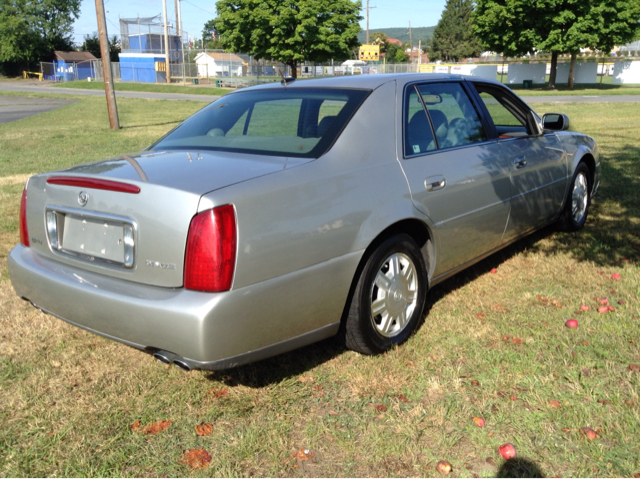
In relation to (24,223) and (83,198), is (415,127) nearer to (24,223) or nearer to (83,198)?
(83,198)

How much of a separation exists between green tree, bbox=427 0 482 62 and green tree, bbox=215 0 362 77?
58041mm

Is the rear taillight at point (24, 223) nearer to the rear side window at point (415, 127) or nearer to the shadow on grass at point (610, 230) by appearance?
the rear side window at point (415, 127)

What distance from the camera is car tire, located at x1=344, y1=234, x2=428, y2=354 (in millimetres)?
3387

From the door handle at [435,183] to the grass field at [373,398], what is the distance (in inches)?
37.0

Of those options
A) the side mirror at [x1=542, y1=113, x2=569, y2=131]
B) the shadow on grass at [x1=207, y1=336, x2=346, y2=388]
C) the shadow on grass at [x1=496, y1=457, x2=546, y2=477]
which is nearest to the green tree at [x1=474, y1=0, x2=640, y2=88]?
the side mirror at [x1=542, y1=113, x2=569, y2=131]

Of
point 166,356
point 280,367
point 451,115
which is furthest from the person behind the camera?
point 451,115

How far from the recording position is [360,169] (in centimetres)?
334

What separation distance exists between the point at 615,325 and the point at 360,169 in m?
2.03

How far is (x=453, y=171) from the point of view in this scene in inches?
156

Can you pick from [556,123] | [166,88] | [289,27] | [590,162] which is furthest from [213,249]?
[289,27]

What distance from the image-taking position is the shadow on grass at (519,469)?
8.54 feet

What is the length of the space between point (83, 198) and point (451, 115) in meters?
2.55

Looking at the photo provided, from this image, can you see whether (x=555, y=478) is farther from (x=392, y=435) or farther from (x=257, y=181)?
(x=257, y=181)

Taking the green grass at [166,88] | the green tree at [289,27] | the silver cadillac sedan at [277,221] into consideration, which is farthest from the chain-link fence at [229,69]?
the silver cadillac sedan at [277,221]
